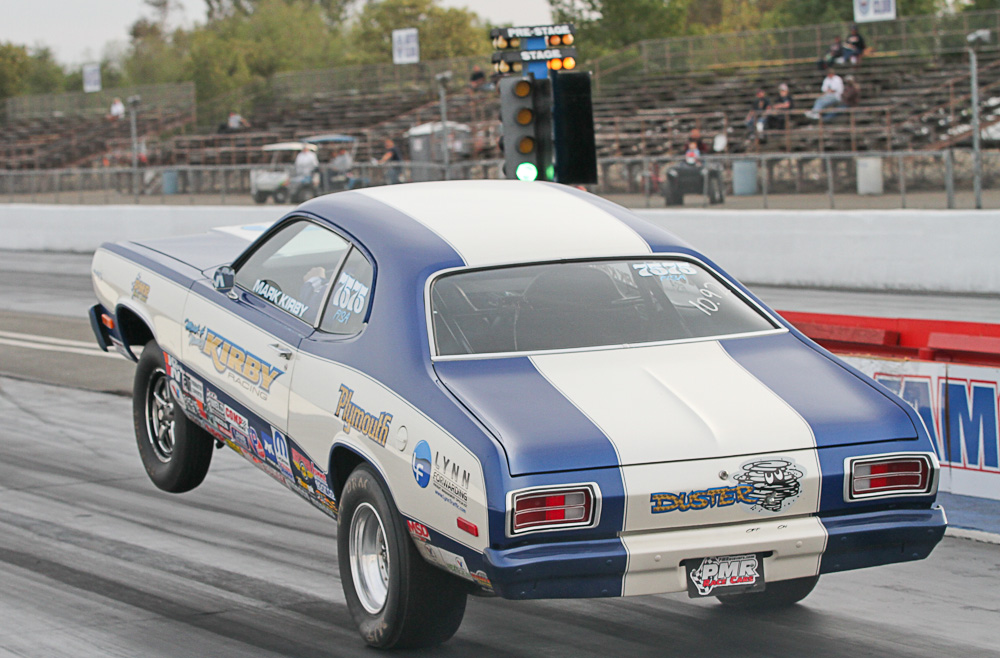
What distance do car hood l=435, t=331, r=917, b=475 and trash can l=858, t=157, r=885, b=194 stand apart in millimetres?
13284

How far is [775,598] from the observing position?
5.38 metres

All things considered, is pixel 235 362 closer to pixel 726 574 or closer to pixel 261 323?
pixel 261 323

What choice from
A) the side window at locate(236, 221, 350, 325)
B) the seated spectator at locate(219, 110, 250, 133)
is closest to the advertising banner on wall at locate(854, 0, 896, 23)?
the seated spectator at locate(219, 110, 250, 133)

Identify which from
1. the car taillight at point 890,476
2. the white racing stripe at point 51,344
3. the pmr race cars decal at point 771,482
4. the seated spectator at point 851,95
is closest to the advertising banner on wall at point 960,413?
the car taillight at point 890,476

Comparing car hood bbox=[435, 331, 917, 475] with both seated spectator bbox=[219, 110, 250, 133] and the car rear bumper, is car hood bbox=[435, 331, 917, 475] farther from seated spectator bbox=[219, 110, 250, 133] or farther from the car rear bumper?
seated spectator bbox=[219, 110, 250, 133]

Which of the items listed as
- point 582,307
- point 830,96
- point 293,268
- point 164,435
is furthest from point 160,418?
point 830,96

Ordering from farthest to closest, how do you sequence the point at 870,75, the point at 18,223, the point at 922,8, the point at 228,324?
1. the point at 922,8
2. the point at 870,75
3. the point at 18,223
4. the point at 228,324

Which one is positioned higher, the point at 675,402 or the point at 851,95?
the point at 851,95

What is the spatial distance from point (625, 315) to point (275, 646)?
183 centimetres

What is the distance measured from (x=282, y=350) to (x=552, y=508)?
1.82 m

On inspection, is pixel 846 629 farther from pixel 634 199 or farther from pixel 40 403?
pixel 634 199

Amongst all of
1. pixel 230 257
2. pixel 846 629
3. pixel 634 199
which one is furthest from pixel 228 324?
pixel 634 199

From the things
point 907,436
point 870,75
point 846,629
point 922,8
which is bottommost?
point 846,629

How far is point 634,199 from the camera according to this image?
68.3ft
